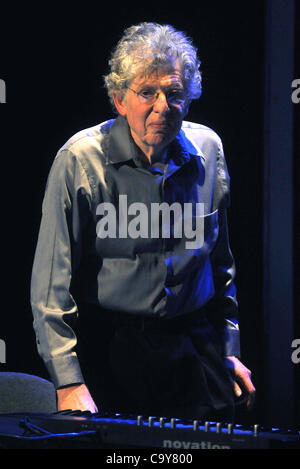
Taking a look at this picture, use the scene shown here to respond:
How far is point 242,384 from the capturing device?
2.11 m

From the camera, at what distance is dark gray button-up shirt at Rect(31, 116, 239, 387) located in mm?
1890

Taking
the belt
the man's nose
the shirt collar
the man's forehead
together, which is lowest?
the belt

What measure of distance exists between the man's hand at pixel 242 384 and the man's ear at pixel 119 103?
0.80 metres

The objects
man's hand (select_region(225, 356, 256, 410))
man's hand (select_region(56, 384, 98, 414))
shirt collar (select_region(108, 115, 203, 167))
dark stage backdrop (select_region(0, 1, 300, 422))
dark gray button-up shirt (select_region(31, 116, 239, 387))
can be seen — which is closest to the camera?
man's hand (select_region(56, 384, 98, 414))

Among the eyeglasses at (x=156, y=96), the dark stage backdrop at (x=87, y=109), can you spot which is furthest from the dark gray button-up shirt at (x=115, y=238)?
the dark stage backdrop at (x=87, y=109)

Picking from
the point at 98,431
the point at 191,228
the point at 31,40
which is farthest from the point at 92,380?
the point at 31,40

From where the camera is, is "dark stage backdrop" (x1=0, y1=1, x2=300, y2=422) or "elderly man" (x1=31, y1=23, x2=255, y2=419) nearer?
"elderly man" (x1=31, y1=23, x2=255, y2=419)

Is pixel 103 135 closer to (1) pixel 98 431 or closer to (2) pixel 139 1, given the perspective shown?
(2) pixel 139 1

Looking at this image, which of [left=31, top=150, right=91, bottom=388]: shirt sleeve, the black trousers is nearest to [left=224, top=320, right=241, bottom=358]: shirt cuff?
the black trousers

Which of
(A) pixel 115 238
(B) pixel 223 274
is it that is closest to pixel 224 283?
(B) pixel 223 274

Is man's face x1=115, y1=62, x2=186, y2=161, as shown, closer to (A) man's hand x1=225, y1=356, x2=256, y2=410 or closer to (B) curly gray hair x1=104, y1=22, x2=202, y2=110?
(B) curly gray hair x1=104, y1=22, x2=202, y2=110

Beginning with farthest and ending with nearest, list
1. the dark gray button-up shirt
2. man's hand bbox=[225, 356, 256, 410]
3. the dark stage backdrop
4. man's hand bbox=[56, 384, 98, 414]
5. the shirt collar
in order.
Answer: the dark stage backdrop → man's hand bbox=[225, 356, 256, 410] → the shirt collar → the dark gray button-up shirt → man's hand bbox=[56, 384, 98, 414]

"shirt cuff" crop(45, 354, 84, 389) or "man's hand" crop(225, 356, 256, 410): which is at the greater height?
"shirt cuff" crop(45, 354, 84, 389)

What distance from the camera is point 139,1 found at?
263 centimetres
